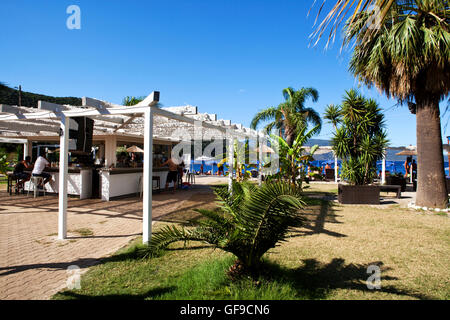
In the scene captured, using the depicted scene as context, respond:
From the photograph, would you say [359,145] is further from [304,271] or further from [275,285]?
[275,285]

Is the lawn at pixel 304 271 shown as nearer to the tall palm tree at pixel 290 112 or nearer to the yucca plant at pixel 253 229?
the yucca plant at pixel 253 229

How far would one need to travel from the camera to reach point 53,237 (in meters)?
5.23

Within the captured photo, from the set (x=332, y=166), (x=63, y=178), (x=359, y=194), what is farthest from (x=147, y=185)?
(x=332, y=166)

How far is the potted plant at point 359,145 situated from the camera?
32.7 feet

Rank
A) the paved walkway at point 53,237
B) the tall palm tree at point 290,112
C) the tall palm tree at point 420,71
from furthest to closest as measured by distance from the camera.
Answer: the tall palm tree at point 290,112, the tall palm tree at point 420,71, the paved walkway at point 53,237

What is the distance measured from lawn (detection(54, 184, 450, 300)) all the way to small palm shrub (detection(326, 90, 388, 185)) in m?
4.51

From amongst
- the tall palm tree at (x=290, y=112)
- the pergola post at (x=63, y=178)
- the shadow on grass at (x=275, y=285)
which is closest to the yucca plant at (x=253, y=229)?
the shadow on grass at (x=275, y=285)

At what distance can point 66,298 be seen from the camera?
2.90 meters

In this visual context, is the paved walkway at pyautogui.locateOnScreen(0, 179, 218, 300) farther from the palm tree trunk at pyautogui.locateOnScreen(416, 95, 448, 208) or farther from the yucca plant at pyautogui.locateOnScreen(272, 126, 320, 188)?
the palm tree trunk at pyautogui.locateOnScreen(416, 95, 448, 208)

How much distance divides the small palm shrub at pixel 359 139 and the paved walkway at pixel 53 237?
6.09 m

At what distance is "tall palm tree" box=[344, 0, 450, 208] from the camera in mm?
7312

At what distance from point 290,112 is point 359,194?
9178 millimetres
